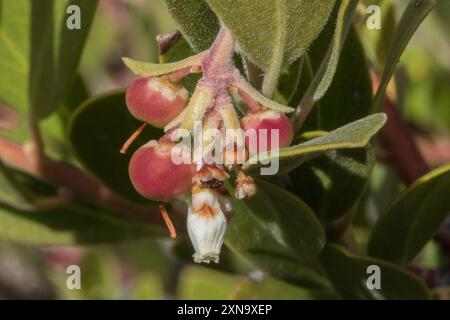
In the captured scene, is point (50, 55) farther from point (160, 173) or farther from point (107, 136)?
point (160, 173)

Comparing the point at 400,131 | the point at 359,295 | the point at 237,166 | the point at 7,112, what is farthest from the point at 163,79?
the point at 7,112

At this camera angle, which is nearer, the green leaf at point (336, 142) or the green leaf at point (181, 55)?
the green leaf at point (336, 142)

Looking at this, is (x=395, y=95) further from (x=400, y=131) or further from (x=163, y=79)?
(x=163, y=79)

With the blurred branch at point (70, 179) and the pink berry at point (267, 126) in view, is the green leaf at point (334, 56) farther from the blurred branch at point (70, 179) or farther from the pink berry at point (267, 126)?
the blurred branch at point (70, 179)

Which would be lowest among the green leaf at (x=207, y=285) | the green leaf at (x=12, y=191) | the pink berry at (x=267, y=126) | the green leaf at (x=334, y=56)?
the pink berry at (x=267, y=126)

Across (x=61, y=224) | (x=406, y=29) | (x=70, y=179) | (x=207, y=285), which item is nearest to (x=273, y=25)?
(x=406, y=29)

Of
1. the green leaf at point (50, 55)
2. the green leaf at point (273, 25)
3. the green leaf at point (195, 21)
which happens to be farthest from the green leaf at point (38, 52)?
the green leaf at point (273, 25)
